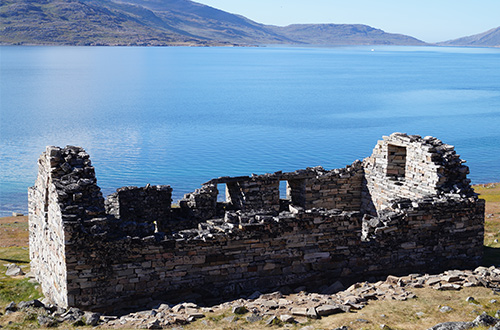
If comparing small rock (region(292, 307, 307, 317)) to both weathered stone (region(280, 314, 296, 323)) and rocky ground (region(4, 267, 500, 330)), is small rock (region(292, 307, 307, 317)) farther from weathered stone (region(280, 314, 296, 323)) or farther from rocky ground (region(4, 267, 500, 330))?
weathered stone (region(280, 314, 296, 323))

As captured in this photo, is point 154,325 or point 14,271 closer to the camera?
point 154,325

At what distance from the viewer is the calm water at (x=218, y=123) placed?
6531cm

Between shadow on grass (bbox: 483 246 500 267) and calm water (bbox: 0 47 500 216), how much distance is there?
108 feet

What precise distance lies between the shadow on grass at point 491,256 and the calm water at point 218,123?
3305cm

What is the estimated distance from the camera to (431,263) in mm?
21109

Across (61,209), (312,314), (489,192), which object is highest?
(61,209)

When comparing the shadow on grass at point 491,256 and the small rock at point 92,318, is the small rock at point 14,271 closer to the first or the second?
the small rock at point 92,318

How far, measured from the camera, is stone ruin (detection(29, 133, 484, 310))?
1689cm

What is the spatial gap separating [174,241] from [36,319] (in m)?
4.28

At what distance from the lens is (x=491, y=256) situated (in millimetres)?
23203

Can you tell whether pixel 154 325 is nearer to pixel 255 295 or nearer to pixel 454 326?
pixel 255 295

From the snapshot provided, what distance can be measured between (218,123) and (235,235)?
74.0m

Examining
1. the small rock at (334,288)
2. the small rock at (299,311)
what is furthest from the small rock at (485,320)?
the small rock at (334,288)

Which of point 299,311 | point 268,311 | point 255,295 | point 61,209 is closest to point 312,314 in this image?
point 299,311
